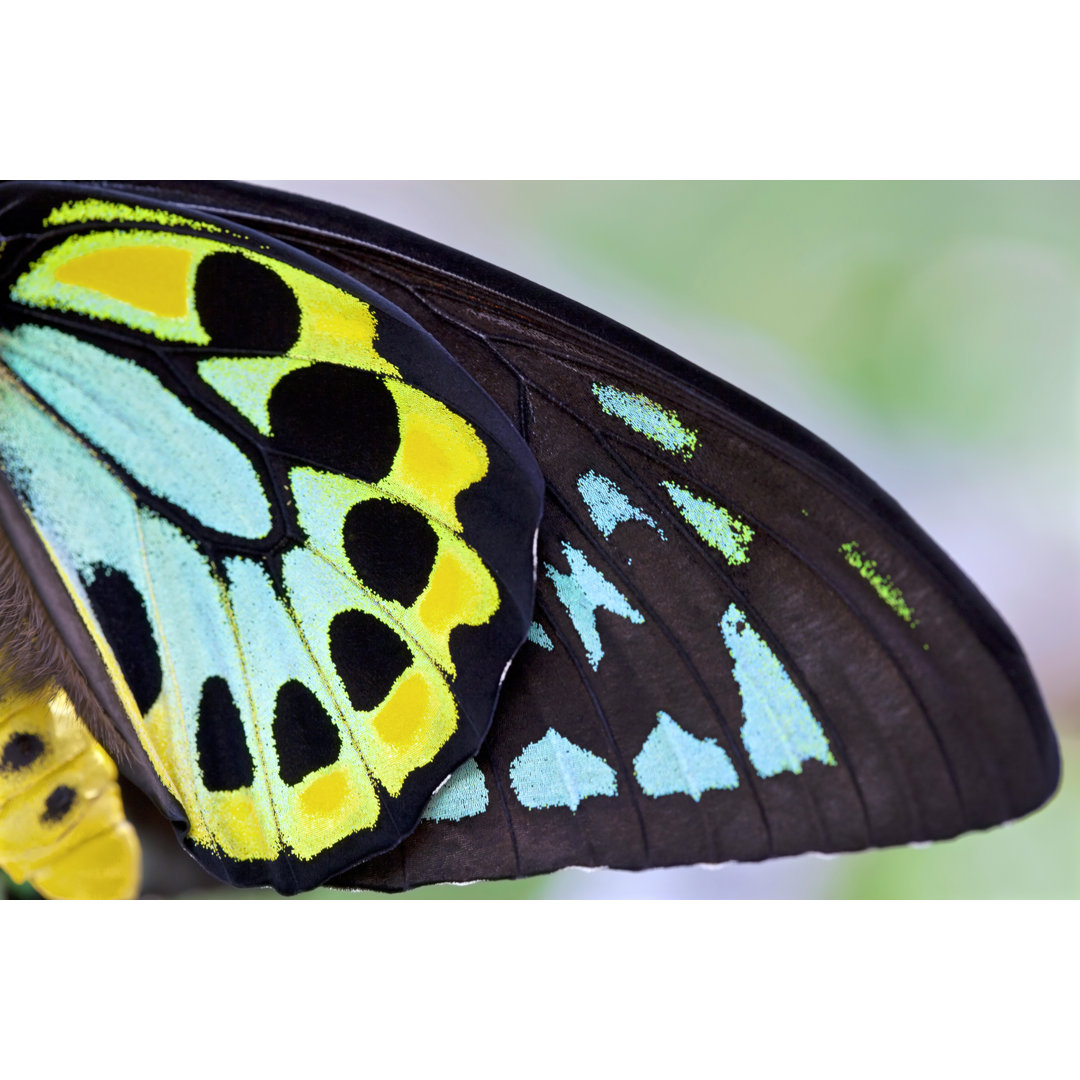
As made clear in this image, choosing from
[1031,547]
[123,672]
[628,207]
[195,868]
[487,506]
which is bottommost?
[195,868]

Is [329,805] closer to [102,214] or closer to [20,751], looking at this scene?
[20,751]

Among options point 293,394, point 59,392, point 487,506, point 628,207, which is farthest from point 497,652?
point 628,207

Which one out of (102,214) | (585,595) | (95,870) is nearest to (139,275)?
(102,214)

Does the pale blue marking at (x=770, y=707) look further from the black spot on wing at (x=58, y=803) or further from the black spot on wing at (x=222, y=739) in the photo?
the black spot on wing at (x=58, y=803)

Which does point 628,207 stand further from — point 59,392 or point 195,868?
point 195,868

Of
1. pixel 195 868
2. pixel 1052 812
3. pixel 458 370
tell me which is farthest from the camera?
pixel 1052 812

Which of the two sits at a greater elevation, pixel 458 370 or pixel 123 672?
pixel 458 370
